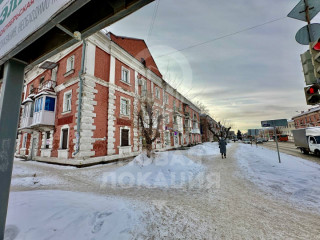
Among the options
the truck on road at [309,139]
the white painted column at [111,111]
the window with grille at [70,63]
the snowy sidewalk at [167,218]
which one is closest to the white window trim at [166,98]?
the white painted column at [111,111]

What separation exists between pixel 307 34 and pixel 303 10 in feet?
1.79

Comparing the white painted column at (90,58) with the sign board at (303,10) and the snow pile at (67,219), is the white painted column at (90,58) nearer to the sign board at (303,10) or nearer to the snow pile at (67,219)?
the snow pile at (67,219)

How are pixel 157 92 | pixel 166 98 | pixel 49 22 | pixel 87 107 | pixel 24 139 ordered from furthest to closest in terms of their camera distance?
pixel 166 98
pixel 157 92
pixel 24 139
pixel 87 107
pixel 49 22

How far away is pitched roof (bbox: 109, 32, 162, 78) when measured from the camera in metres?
15.1

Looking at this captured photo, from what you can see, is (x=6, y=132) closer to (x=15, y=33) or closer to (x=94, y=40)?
(x=15, y=33)

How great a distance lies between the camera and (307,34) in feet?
9.43

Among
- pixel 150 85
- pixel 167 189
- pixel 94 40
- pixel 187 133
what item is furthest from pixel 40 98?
pixel 187 133

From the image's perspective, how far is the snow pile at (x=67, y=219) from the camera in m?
2.24

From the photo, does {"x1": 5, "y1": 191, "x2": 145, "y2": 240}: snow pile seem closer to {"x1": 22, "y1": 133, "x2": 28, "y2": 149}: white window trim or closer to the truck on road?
{"x1": 22, "y1": 133, "x2": 28, "y2": 149}: white window trim

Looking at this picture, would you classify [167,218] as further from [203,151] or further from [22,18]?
[203,151]

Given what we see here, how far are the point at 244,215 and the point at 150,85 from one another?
56.0 feet

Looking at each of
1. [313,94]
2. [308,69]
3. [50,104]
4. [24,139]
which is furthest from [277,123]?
[24,139]

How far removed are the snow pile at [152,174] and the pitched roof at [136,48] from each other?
41.4ft

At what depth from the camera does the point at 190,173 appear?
23.4 ft
